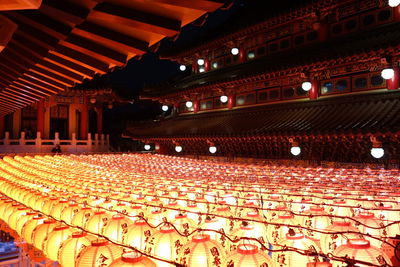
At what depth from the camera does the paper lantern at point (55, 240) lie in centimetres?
373

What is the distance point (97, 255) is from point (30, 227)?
1.76m

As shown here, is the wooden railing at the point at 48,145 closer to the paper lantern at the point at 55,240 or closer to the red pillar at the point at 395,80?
the red pillar at the point at 395,80

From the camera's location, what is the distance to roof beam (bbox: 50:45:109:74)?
544cm

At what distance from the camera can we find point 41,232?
13.0 feet

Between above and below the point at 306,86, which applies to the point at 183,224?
below

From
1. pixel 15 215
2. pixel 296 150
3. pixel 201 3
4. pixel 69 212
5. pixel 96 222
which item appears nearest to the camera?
pixel 201 3

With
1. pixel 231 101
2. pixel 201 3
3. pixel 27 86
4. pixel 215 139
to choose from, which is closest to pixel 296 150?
pixel 215 139

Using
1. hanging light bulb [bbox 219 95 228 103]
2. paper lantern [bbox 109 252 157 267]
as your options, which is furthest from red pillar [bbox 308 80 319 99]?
paper lantern [bbox 109 252 157 267]

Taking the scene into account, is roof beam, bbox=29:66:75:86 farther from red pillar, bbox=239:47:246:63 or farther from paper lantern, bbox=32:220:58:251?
red pillar, bbox=239:47:246:63

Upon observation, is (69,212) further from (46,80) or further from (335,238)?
(46,80)

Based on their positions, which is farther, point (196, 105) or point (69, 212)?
point (196, 105)

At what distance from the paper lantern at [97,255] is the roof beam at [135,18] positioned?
2.48 meters

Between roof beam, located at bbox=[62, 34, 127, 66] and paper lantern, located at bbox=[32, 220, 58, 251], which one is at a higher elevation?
roof beam, located at bbox=[62, 34, 127, 66]

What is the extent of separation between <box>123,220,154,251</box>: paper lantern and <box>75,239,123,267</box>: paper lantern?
637mm
